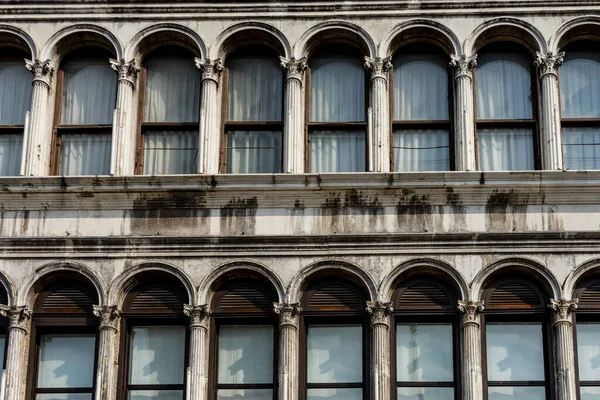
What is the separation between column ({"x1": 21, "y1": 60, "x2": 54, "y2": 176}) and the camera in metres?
24.0

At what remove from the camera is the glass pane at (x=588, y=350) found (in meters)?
22.5

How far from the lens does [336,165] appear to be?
2425 centimetres

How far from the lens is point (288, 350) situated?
22500 millimetres

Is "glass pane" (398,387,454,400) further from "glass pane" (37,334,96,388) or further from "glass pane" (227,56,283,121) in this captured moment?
"glass pane" (227,56,283,121)

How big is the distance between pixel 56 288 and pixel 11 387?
1.71 metres

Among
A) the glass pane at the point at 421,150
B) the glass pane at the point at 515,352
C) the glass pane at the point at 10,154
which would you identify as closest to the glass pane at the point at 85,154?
the glass pane at the point at 10,154

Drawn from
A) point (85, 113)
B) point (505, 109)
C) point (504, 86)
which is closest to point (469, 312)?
point (505, 109)

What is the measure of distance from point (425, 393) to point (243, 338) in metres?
2.84

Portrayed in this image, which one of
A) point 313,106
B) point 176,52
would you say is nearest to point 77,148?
point 176,52

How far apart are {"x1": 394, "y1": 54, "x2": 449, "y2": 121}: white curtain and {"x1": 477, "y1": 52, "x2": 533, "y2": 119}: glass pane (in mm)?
587

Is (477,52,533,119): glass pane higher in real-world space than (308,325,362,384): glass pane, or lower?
higher

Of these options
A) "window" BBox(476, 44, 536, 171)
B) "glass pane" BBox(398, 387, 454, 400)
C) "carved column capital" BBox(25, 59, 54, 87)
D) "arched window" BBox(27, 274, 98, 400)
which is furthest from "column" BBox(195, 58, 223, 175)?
"glass pane" BBox(398, 387, 454, 400)

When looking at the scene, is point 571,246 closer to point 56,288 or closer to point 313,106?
point 313,106

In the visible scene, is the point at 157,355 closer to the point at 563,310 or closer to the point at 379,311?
the point at 379,311
